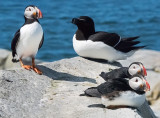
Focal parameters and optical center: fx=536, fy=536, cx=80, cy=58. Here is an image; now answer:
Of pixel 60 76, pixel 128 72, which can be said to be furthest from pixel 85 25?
pixel 128 72

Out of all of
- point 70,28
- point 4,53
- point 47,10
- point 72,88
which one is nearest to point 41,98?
point 72,88

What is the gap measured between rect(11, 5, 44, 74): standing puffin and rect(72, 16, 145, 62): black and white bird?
1.29 metres

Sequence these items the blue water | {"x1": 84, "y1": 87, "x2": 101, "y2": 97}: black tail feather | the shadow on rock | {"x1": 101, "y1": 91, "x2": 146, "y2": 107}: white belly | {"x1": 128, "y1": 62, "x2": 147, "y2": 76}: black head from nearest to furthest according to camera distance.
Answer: {"x1": 101, "y1": 91, "x2": 146, "y2": 107}: white belly → {"x1": 84, "y1": 87, "x2": 101, "y2": 97}: black tail feather → {"x1": 128, "y1": 62, "x2": 147, "y2": 76}: black head → the shadow on rock → the blue water

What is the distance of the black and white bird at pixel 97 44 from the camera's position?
31.4 feet

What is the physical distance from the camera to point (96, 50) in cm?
959

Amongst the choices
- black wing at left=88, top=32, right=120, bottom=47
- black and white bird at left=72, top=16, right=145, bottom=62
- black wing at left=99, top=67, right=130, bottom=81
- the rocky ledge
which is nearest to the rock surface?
the rocky ledge

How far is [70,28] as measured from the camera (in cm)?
2369

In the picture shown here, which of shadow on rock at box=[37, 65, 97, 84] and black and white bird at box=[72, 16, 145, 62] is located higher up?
black and white bird at box=[72, 16, 145, 62]

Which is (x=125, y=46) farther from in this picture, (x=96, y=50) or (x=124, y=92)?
(x=124, y=92)

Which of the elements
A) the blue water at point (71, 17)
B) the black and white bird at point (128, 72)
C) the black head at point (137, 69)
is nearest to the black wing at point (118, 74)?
the black and white bird at point (128, 72)

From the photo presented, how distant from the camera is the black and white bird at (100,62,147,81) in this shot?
25.8ft

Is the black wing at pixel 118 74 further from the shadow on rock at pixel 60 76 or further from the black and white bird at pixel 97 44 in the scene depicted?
the black and white bird at pixel 97 44

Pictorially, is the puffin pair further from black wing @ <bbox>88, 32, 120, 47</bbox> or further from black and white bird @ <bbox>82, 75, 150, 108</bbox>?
black wing @ <bbox>88, 32, 120, 47</bbox>

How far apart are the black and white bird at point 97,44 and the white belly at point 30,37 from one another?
1347 mm
